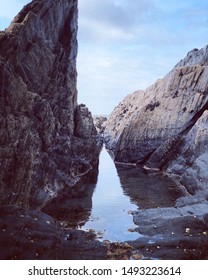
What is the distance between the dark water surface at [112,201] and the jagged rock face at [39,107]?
10.2 ft

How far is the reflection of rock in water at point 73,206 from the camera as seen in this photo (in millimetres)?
34266

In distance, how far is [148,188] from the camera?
5044 cm

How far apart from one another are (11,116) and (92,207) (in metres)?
13.6

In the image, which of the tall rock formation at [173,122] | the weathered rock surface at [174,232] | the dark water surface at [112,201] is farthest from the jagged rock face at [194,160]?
the weathered rock surface at [174,232]

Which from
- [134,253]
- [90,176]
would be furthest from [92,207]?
[90,176]

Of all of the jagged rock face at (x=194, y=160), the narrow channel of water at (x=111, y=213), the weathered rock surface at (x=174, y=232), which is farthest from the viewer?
the jagged rock face at (x=194, y=160)

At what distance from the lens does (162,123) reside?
252ft

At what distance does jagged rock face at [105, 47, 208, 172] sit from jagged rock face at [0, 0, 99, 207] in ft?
35.8

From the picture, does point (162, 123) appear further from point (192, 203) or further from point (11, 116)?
point (11, 116)

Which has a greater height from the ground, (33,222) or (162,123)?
(162,123)

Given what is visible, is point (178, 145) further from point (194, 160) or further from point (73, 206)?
point (73, 206)

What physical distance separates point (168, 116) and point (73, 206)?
42055 millimetres

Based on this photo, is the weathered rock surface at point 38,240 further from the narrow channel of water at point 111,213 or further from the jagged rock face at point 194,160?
the jagged rock face at point 194,160

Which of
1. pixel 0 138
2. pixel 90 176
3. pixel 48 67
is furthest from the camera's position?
pixel 90 176
